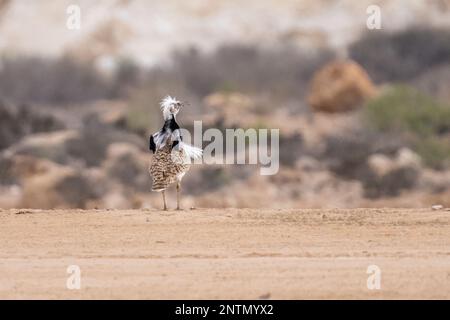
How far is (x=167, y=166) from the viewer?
1490 cm

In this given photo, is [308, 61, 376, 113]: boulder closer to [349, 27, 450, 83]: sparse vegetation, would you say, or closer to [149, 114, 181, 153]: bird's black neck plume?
[349, 27, 450, 83]: sparse vegetation

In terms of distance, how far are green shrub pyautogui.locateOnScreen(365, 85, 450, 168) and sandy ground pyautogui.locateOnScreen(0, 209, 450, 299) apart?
13.7 meters

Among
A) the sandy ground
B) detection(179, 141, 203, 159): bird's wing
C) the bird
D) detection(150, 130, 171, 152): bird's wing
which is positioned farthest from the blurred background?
the sandy ground

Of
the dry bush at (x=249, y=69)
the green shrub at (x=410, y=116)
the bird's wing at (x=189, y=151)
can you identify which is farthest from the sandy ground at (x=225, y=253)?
the dry bush at (x=249, y=69)

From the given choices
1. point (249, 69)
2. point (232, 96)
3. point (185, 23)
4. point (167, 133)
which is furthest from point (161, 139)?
point (185, 23)

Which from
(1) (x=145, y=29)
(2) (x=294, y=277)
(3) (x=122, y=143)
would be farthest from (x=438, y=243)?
(1) (x=145, y=29)

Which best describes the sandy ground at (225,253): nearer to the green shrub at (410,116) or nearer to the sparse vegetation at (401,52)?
the green shrub at (410,116)

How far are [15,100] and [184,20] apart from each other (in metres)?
6.84

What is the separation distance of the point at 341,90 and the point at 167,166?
628 inches

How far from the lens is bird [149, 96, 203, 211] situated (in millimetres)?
14859

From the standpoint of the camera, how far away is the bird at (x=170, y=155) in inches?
585

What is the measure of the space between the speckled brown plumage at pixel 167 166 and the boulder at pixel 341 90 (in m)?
15.8

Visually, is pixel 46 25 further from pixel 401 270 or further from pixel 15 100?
pixel 401 270

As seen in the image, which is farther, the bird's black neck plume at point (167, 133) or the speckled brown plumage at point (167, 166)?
the bird's black neck plume at point (167, 133)
